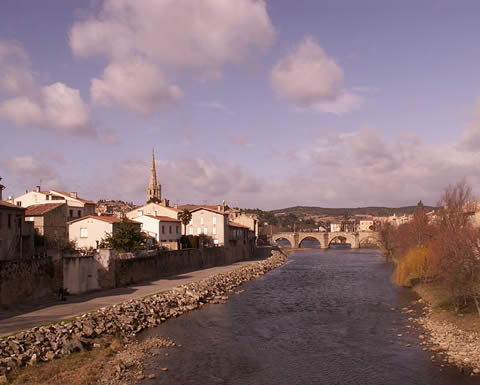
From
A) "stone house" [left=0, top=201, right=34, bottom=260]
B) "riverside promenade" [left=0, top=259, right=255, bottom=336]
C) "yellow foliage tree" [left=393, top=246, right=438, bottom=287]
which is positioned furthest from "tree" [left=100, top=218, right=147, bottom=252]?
"yellow foliage tree" [left=393, top=246, right=438, bottom=287]

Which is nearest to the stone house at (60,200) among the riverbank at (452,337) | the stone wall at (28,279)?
the stone wall at (28,279)

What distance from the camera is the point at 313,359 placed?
25.7m

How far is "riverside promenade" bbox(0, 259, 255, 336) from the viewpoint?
28.0 m

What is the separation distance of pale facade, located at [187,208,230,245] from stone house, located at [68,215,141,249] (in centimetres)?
2833

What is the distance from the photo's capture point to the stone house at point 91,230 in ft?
186

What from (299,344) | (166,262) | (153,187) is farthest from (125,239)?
(153,187)

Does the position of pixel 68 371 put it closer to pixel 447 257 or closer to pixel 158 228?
pixel 447 257

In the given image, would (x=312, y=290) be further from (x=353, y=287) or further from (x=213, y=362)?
(x=213, y=362)

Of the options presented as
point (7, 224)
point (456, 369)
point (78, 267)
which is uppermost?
point (7, 224)

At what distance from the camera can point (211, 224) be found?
277 ft

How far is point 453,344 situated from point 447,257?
823 cm

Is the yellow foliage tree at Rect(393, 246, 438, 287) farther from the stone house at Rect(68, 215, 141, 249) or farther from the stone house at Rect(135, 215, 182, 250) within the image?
the stone house at Rect(68, 215, 141, 249)

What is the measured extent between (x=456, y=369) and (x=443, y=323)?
9.33 meters

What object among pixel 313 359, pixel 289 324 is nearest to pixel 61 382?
pixel 313 359
